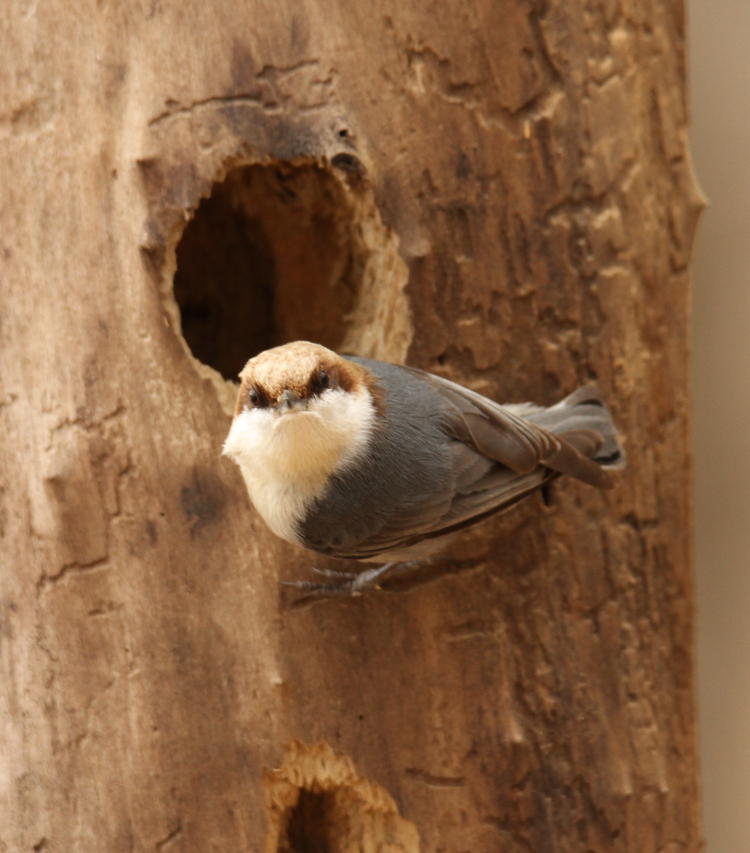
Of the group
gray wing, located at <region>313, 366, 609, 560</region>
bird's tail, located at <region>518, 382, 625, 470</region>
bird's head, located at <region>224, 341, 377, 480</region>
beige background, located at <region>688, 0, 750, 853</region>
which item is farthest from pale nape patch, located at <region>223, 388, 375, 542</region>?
beige background, located at <region>688, 0, 750, 853</region>

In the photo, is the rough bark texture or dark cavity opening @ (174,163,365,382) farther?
dark cavity opening @ (174,163,365,382)

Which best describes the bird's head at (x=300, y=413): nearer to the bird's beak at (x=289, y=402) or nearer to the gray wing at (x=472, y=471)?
the bird's beak at (x=289, y=402)

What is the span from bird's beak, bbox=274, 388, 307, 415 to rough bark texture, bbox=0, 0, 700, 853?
32 cm

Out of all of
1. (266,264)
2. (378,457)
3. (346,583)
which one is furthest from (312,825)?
(266,264)

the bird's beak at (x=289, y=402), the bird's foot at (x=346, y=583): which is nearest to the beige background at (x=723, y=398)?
the bird's foot at (x=346, y=583)

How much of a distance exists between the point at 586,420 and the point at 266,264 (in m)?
0.91

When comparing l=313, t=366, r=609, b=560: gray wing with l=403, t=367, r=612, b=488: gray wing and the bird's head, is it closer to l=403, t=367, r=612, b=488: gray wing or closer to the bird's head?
l=403, t=367, r=612, b=488: gray wing

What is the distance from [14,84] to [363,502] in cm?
109

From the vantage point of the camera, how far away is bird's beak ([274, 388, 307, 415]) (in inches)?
79.4

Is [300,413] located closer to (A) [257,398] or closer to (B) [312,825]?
(A) [257,398]

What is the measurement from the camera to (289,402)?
6.64ft

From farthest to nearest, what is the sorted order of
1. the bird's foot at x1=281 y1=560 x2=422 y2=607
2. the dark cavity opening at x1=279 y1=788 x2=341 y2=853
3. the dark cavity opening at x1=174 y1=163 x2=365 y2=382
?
the dark cavity opening at x1=174 y1=163 x2=365 y2=382 → the dark cavity opening at x1=279 y1=788 x2=341 y2=853 → the bird's foot at x1=281 y1=560 x2=422 y2=607

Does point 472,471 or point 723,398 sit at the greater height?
point 472,471

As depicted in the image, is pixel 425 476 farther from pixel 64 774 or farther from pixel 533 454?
pixel 64 774
